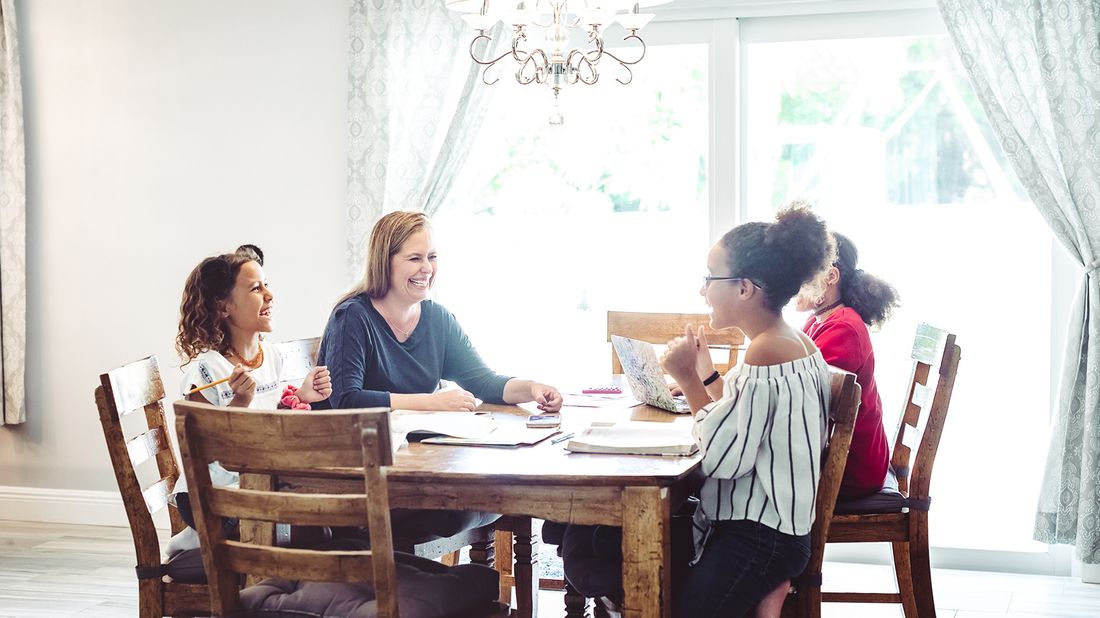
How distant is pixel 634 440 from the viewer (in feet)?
7.32

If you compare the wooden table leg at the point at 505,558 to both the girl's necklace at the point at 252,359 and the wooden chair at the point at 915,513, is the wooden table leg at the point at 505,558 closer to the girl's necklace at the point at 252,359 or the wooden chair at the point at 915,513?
the girl's necklace at the point at 252,359

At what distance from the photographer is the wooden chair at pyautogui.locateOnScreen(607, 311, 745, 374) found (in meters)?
3.41

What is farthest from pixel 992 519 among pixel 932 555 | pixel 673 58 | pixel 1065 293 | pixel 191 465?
pixel 191 465

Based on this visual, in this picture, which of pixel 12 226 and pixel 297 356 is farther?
pixel 12 226

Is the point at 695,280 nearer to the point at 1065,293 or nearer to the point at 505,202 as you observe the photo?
the point at 505,202

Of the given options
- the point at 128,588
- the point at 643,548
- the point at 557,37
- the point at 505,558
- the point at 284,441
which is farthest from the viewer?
the point at 128,588

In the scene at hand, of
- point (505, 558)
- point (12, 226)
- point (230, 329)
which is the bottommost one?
point (505, 558)

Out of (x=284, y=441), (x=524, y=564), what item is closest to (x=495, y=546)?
(x=524, y=564)

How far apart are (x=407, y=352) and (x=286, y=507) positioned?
1185 millimetres

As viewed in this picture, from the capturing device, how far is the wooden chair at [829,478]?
2.13 meters

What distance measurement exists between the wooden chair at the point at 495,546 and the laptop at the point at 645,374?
1.47 feet

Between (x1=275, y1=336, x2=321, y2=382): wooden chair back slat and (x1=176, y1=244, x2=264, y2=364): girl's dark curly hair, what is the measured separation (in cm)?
30

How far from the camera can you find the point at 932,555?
3.80 m

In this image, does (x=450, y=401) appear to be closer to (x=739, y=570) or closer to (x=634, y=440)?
(x=634, y=440)
